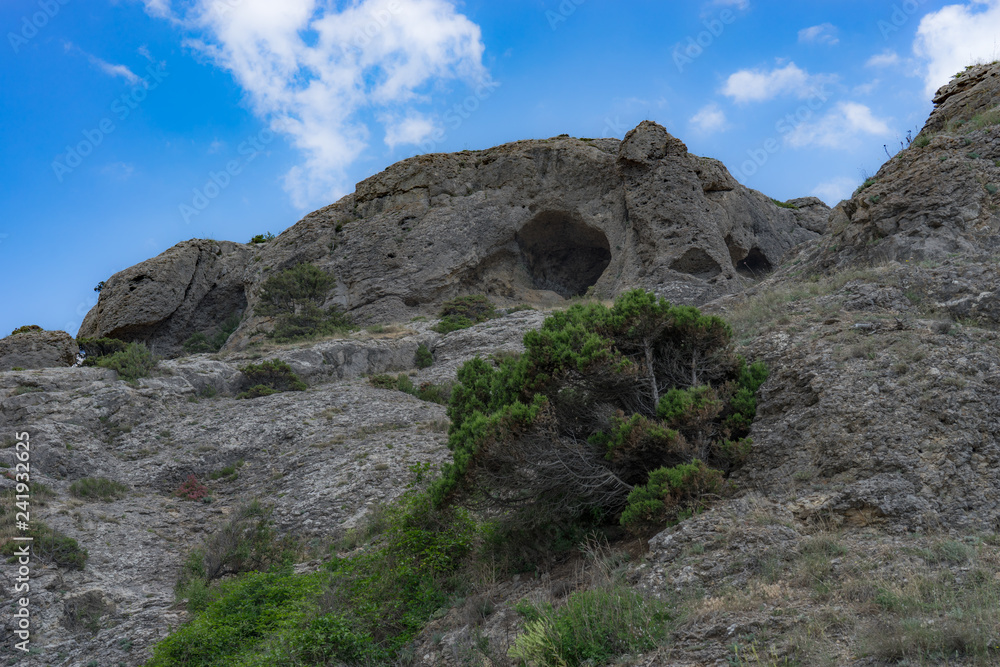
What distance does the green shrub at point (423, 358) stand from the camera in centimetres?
2431

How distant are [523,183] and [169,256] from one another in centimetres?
1981

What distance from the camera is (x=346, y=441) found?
17.1 meters

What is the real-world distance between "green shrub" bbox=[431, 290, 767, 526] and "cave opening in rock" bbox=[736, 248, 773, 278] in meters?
25.8

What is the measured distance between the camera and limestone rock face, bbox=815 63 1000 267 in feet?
41.1

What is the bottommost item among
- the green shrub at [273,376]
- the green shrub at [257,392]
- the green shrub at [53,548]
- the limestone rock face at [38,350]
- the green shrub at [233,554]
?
the green shrub at [233,554]

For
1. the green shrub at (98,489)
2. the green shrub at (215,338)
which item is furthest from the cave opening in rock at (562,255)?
the green shrub at (98,489)

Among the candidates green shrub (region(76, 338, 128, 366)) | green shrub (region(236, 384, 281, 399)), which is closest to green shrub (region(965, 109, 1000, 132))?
green shrub (region(236, 384, 281, 399))

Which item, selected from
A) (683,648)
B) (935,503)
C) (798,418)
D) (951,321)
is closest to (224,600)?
(683,648)

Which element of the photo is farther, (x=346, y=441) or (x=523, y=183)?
(x=523, y=183)

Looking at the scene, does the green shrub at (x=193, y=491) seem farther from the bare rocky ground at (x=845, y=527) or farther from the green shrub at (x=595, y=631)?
the green shrub at (x=595, y=631)

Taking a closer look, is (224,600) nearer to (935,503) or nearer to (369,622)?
(369,622)

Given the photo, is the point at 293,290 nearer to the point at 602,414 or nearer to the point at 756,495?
the point at 602,414

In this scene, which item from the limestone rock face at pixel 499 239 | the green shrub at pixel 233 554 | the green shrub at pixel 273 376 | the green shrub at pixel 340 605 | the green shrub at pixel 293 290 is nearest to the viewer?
the green shrub at pixel 340 605

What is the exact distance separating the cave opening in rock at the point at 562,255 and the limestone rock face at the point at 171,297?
16283 millimetres
